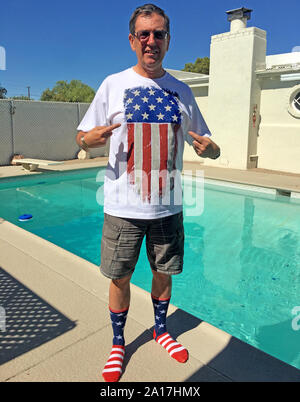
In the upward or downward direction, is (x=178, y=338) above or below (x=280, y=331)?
above

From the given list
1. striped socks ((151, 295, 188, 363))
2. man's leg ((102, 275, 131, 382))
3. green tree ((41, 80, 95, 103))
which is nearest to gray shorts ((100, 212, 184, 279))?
man's leg ((102, 275, 131, 382))

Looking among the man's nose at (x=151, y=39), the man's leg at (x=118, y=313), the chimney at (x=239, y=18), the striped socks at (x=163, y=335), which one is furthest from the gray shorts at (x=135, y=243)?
the chimney at (x=239, y=18)

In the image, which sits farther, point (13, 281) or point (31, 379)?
point (13, 281)

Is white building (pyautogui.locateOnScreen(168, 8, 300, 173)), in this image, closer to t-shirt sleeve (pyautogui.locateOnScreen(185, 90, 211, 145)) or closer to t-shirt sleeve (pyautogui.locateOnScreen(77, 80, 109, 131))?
t-shirt sleeve (pyautogui.locateOnScreen(185, 90, 211, 145))

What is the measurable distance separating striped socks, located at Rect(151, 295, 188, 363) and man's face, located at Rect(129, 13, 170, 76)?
4.52 feet

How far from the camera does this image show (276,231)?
5785 millimetres

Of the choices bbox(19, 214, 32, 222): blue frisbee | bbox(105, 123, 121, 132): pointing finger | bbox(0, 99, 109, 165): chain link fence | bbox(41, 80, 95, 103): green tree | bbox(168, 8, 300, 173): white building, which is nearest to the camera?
bbox(105, 123, 121, 132): pointing finger

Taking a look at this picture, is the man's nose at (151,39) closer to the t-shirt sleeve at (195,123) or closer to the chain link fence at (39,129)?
the t-shirt sleeve at (195,123)

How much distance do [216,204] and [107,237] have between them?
19.4 feet

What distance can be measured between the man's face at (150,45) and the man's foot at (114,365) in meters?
1.59

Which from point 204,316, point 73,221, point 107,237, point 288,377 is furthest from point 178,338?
point 73,221

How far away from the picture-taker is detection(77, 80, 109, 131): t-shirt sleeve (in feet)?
6.00

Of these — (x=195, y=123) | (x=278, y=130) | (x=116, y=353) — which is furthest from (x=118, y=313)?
(x=278, y=130)

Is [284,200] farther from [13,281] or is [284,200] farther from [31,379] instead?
[31,379]
